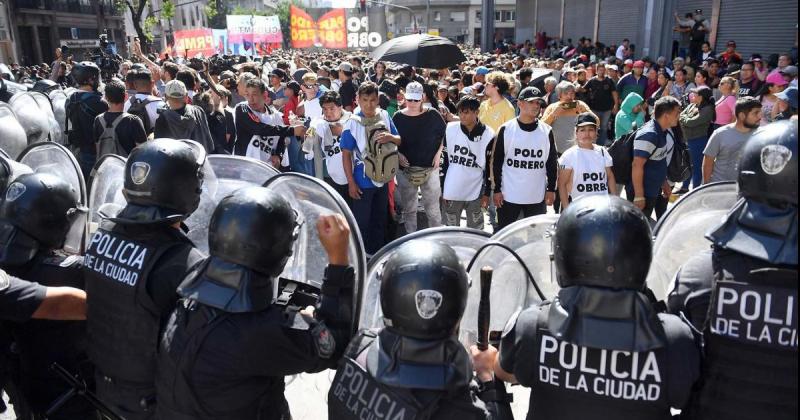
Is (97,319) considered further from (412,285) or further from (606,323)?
(606,323)

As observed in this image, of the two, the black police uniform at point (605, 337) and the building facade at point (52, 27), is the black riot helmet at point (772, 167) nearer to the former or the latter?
the black police uniform at point (605, 337)

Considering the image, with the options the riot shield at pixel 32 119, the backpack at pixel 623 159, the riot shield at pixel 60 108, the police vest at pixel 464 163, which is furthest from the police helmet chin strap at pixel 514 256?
the riot shield at pixel 60 108

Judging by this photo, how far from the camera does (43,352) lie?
8.84 feet

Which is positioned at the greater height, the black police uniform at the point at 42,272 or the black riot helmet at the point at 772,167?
the black riot helmet at the point at 772,167

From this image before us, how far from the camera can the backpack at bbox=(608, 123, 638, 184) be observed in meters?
5.39

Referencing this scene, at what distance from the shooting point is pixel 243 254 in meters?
2.02

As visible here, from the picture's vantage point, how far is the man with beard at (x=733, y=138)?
553 cm

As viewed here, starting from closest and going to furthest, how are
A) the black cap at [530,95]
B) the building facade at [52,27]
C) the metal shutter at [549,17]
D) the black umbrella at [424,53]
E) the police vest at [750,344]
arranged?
the police vest at [750,344] → the black cap at [530,95] → the black umbrella at [424,53] → the building facade at [52,27] → the metal shutter at [549,17]

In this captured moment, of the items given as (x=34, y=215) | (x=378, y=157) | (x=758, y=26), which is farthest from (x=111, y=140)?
(x=758, y=26)

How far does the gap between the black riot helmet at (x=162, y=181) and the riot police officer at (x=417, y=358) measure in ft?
3.72

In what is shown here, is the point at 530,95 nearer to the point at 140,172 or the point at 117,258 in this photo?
the point at 140,172

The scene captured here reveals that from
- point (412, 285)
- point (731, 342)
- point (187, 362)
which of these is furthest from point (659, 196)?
point (187, 362)

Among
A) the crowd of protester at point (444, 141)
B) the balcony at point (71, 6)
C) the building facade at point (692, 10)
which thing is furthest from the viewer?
the balcony at point (71, 6)

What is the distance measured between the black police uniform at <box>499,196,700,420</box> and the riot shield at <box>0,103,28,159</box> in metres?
6.07
